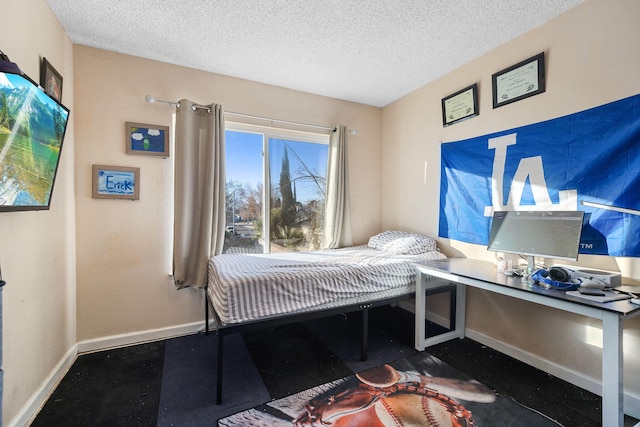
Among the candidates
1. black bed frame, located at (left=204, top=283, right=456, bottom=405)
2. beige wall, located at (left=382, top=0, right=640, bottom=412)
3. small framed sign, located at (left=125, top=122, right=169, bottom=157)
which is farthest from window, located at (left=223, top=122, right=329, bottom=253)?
beige wall, located at (left=382, top=0, right=640, bottom=412)

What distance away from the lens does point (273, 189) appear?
325cm

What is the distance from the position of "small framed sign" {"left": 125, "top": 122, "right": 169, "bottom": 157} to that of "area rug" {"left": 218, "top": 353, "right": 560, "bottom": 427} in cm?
221

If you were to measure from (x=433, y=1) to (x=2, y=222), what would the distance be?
9.09 feet

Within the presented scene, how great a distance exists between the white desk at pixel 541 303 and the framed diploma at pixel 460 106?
4.43 ft

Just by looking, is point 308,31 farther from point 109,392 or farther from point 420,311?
point 109,392

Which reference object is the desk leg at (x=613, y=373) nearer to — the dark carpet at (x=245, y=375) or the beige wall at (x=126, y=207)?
the dark carpet at (x=245, y=375)

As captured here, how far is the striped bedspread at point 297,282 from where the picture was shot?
187cm

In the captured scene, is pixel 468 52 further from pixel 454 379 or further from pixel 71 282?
pixel 71 282

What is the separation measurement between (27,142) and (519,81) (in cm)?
321

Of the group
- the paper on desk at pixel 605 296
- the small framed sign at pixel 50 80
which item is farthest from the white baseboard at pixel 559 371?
the small framed sign at pixel 50 80

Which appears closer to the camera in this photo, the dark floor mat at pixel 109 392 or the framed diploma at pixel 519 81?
the dark floor mat at pixel 109 392

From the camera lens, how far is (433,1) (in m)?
1.88

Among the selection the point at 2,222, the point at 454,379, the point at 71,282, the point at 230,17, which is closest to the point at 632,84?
the point at 454,379

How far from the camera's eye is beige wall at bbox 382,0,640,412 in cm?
174
